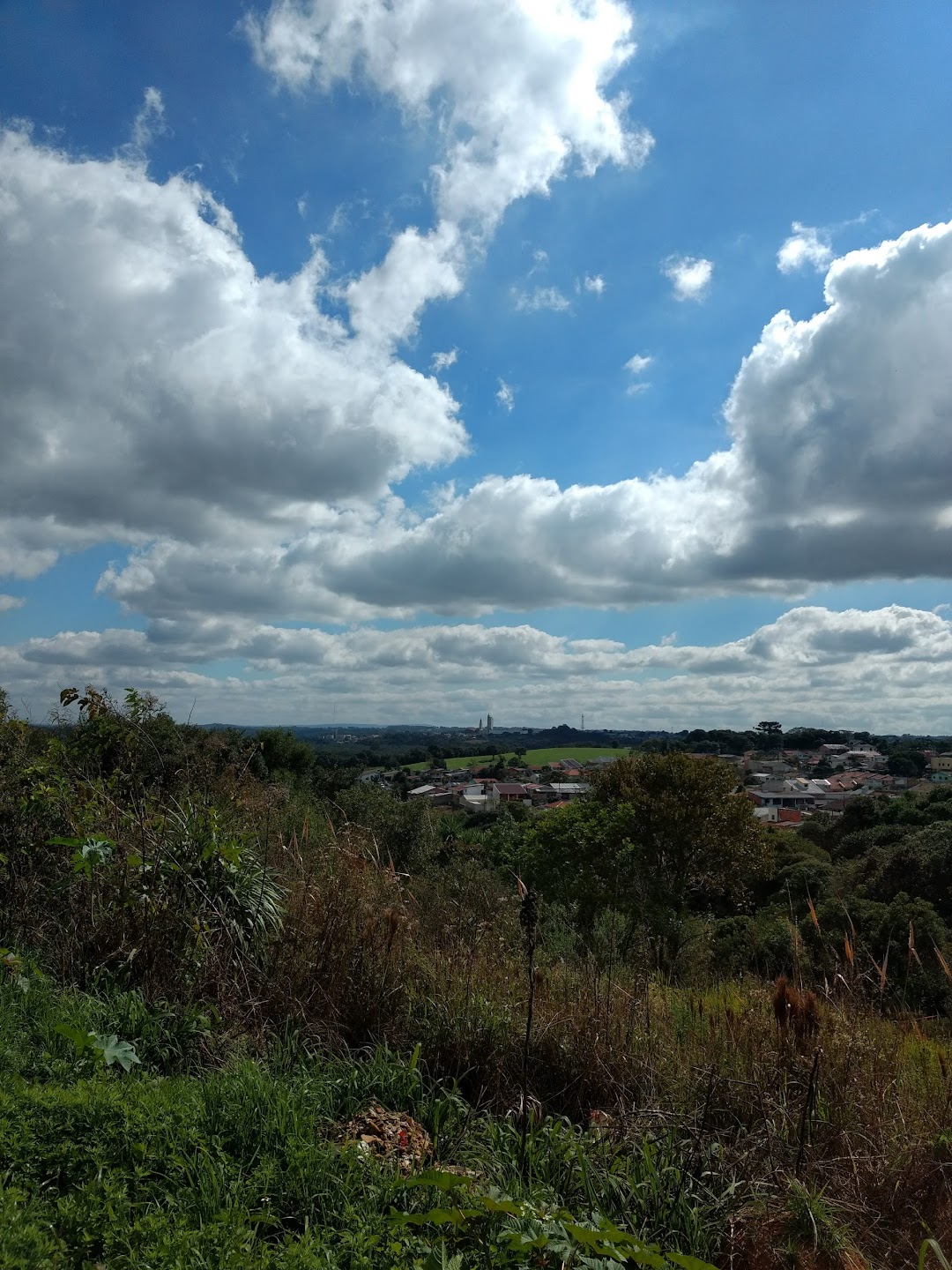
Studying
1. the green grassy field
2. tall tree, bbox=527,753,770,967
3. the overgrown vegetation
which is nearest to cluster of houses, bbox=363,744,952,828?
the green grassy field

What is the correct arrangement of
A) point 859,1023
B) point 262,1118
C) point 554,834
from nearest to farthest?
point 262,1118 < point 859,1023 < point 554,834

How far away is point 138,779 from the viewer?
6.73 meters

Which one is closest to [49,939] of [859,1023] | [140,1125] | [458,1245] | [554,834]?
[140,1125]

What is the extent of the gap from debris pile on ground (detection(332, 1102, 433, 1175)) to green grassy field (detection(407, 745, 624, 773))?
58.7 meters

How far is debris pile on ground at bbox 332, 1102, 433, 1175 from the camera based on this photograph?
3.25 m

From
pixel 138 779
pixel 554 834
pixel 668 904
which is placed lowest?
pixel 668 904

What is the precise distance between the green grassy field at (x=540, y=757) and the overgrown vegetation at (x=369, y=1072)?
56.5m

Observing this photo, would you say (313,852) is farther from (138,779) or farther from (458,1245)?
(458,1245)

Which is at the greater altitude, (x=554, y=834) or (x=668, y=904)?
(x=554, y=834)

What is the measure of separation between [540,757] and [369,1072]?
73.6 m

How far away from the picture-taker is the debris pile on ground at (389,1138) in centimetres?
325

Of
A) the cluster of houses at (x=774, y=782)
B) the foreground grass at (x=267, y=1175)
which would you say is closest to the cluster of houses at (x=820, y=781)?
the cluster of houses at (x=774, y=782)

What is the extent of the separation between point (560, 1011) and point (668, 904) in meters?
19.2

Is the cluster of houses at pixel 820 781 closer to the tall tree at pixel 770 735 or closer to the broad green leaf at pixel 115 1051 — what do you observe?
the tall tree at pixel 770 735
